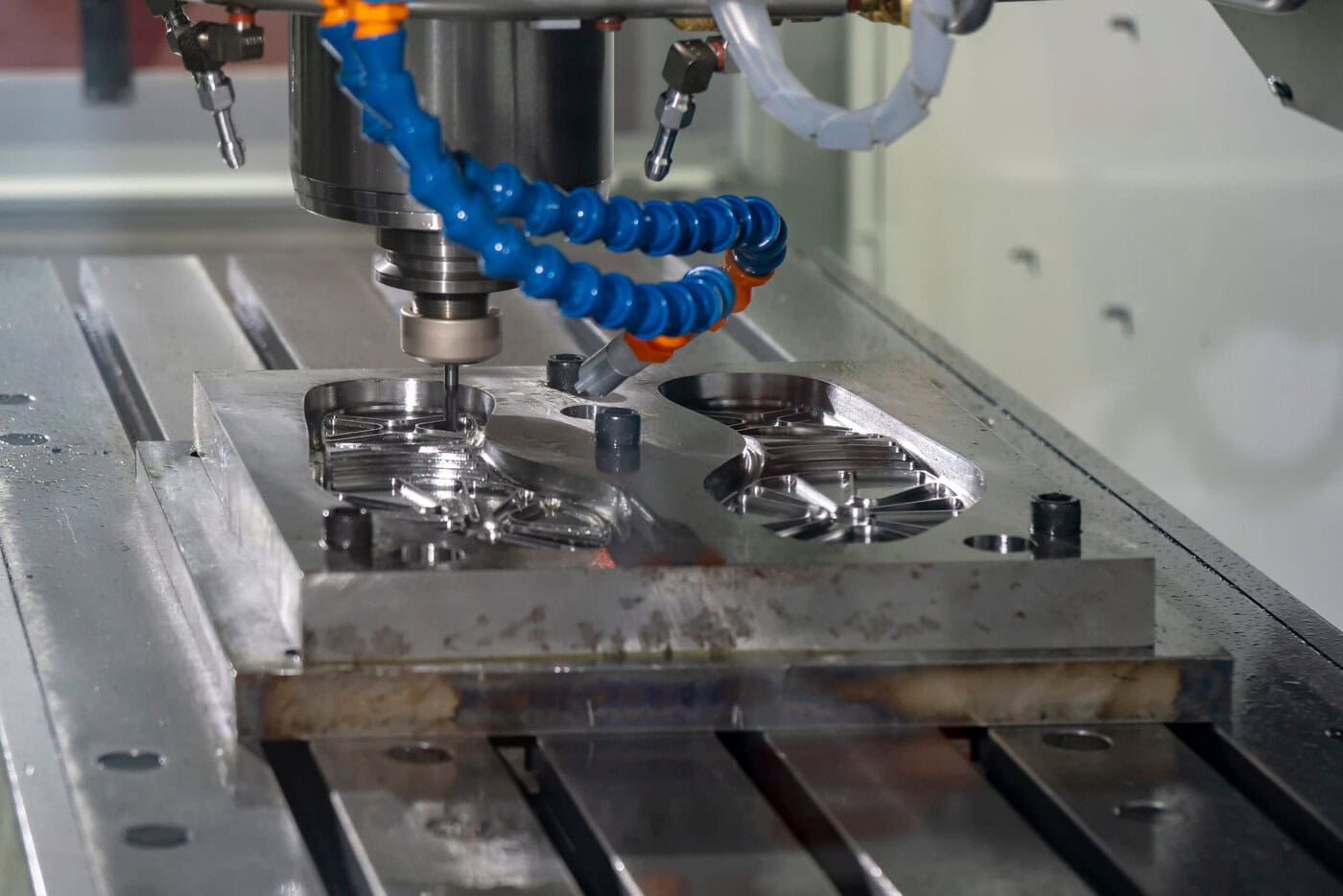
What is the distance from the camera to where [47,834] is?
0.86 metres

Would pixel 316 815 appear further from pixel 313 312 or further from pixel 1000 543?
pixel 313 312

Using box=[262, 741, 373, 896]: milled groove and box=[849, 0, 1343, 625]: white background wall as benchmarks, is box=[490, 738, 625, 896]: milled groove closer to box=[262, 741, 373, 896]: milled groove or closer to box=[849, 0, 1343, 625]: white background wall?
box=[262, 741, 373, 896]: milled groove

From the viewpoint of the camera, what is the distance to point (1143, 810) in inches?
36.8

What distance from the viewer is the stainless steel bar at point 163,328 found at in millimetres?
1577

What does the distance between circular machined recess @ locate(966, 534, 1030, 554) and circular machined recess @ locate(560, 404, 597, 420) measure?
11.7 inches

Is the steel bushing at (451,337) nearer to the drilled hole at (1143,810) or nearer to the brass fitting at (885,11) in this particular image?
the brass fitting at (885,11)

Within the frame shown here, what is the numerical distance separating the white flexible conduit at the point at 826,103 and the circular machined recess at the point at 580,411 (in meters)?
0.34

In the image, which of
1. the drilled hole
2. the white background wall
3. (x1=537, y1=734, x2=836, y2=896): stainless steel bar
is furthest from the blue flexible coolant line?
the white background wall

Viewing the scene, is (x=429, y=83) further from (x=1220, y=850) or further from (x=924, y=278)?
(x=924, y=278)

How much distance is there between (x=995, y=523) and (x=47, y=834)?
539 mm

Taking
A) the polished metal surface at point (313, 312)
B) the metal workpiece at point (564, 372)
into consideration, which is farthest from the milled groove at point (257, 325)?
the metal workpiece at point (564, 372)

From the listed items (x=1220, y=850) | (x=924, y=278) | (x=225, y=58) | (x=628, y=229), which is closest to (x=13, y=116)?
(x=924, y=278)

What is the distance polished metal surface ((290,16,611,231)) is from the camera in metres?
1.06

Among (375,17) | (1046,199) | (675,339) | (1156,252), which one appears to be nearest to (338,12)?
(375,17)
